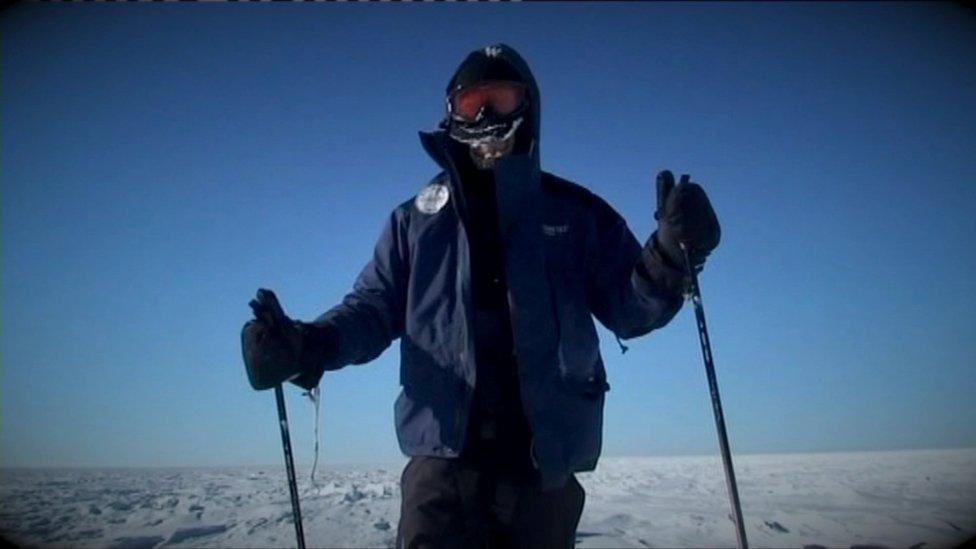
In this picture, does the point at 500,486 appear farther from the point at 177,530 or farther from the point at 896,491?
the point at 896,491

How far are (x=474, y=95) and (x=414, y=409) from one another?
1.83 meters

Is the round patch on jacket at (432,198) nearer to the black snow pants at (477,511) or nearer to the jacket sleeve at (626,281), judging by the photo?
the jacket sleeve at (626,281)

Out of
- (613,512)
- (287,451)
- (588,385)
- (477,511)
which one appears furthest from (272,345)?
(613,512)

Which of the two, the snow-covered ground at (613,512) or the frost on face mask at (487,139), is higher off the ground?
the frost on face mask at (487,139)

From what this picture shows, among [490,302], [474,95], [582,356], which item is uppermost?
[474,95]

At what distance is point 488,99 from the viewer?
2.89 metres

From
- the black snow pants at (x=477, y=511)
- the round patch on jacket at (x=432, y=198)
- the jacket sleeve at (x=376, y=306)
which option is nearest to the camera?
the black snow pants at (x=477, y=511)

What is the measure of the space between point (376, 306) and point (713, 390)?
5.38ft

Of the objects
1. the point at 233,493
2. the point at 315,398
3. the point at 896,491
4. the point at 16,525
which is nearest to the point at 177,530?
the point at 16,525

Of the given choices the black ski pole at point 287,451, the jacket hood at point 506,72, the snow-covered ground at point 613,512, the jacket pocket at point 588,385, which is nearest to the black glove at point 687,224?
the jacket pocket at point 588,385

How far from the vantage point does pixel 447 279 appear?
2.42 meters

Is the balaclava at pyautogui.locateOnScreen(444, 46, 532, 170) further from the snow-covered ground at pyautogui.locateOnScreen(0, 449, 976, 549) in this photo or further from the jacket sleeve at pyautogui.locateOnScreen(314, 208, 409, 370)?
the snow-covered ground at pyautogui.locateOnScreen(0, 449, 976, 549)

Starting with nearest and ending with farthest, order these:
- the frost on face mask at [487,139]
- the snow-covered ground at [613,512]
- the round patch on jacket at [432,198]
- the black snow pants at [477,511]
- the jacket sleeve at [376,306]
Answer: the black snow pants at [477,511] → the jacket sleeve at [376,306] → the round patch on jacket at [432,198] → the frost on face mask at [487,139] → the snow-covered ground at [613,512]

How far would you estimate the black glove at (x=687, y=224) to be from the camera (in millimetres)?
1988
